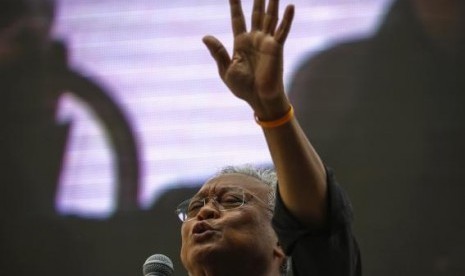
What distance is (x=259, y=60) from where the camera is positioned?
1.78 meters

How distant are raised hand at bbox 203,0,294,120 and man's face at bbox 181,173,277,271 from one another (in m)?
0.36

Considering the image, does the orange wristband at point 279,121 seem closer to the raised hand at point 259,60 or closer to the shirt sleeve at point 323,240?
the raised hand at point 259,60

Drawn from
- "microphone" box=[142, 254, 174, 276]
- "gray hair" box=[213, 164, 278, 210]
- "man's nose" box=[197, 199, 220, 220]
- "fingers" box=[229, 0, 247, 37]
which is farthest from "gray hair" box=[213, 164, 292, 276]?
"fingers" box=[229, 0, 247, 37]

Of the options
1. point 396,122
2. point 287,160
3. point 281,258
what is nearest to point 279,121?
point 287,160

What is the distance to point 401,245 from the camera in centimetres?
363

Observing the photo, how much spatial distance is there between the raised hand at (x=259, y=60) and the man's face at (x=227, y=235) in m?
0.36

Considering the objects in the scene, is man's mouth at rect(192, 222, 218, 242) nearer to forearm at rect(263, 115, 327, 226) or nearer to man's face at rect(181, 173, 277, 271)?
man's face at rect(181, 173, 277, 271)

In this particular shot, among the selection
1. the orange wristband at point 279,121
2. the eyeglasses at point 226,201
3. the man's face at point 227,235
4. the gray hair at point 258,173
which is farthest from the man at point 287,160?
the gray hair at point 258,173

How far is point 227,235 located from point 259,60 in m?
0.44

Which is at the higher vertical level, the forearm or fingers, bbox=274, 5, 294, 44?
fingers, bbox=274, 5, 294, 44

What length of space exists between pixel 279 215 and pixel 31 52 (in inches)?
91.0

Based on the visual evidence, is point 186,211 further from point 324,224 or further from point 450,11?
point 450,11

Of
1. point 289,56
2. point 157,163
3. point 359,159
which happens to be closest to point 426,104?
point 359,159

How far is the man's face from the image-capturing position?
2.01 m
